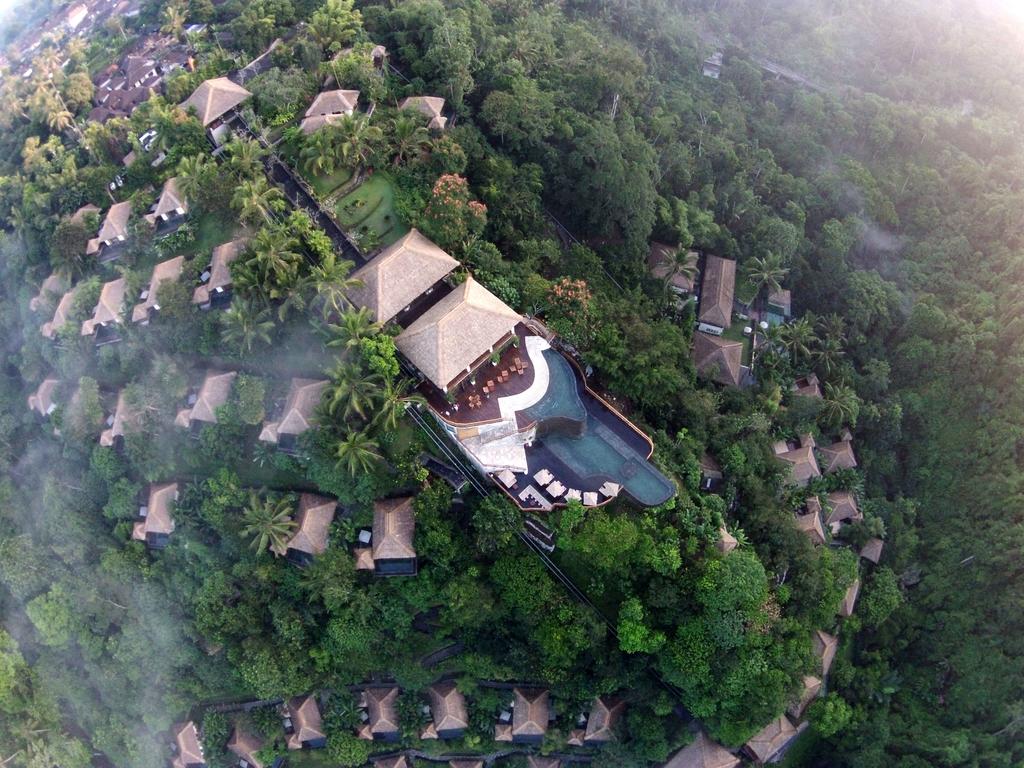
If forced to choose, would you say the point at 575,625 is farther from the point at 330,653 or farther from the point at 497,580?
the point at 330,653

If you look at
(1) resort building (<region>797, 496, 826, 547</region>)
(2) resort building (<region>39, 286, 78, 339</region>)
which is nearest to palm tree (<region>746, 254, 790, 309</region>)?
(1) resort building (<region>797, 496, 826, 547</region>)

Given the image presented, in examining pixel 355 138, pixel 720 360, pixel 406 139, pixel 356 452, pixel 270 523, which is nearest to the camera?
pixel 356 452

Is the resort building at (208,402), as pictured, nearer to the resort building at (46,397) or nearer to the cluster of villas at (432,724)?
the resort building at (46,397)

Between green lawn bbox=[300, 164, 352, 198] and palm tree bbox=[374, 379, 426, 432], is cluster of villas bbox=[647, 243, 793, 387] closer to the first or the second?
palm tree bbox=[374, 379, 426, 432]

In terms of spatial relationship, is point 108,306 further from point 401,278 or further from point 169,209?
point 401,278

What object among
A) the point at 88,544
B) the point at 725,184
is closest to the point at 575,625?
the point at 88,544

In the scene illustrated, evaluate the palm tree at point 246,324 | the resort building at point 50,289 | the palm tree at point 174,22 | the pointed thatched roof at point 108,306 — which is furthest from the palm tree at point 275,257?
the palm tree at point 174,22

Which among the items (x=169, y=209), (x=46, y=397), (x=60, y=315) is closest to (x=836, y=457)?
(x=169, y=209)
